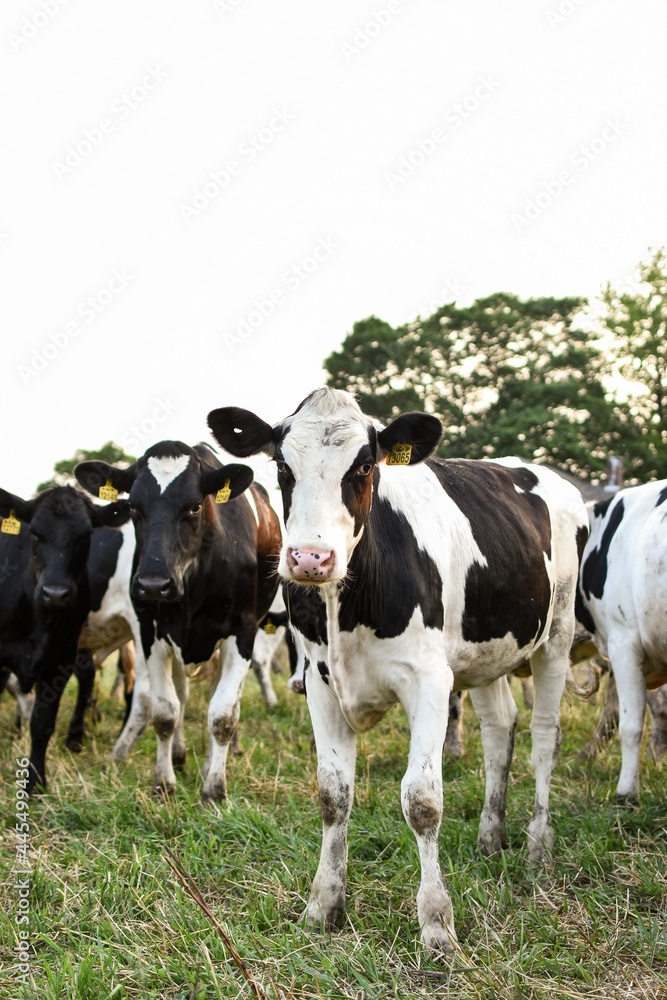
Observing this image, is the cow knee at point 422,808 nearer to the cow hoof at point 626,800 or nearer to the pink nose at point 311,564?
the pink nose at point 311,564

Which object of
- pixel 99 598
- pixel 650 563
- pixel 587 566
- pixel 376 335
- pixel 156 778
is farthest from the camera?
pixel 376 335

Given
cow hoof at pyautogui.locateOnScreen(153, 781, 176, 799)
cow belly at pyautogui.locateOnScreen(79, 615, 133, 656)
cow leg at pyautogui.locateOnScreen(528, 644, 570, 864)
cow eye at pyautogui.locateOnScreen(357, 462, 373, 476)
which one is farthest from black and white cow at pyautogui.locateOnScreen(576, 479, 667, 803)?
cow belly at pyautogui.locateOnScreen(79, 615, 133, 656)

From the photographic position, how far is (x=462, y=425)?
28844 millimetres

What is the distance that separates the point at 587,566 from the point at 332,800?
3.42 m

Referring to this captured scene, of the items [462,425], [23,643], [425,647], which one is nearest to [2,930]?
[425,647]

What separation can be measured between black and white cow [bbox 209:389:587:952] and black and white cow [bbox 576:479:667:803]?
0.82 metres

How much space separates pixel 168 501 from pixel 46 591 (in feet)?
3.85

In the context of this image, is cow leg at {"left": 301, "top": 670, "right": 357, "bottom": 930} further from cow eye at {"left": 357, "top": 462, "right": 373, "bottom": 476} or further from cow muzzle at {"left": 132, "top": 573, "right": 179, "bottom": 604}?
cow muzzle at {"left": 132, "top": 573, "right": 179, "bottom": 604}

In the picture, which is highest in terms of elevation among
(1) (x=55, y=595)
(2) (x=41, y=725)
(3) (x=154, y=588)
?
(3) (x=154, y=588)

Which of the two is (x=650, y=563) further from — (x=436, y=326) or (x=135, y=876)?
(x=436, y=326)

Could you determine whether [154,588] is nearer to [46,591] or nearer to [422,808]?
[46,591]

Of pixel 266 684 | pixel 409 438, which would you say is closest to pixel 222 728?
pixel 409 438

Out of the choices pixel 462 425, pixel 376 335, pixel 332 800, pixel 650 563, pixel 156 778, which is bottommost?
pixel 156 778

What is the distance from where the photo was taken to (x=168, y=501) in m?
6.21
